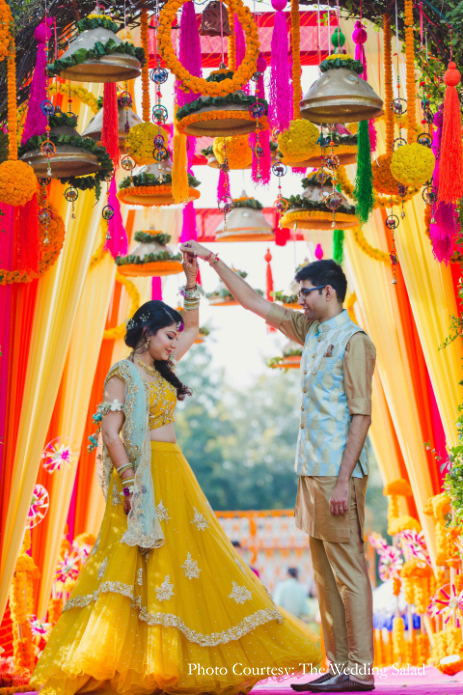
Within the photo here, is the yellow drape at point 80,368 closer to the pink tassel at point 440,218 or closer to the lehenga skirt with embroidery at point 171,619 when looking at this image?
the lehenga skirt with embroidery at point 171,619

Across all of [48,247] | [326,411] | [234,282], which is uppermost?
[48,247]

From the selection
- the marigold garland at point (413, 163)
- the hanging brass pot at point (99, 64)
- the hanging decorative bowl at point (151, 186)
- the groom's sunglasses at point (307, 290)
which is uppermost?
the hanging brass pot at point (99, 64)

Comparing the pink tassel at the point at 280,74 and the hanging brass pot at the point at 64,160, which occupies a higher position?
the pink tassel at the point at 280,74

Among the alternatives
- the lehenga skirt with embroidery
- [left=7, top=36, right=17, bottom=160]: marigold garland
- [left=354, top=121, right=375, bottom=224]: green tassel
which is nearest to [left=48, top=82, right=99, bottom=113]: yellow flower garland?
[left=7, top=36, right=17, bottom=160]: marigold garland

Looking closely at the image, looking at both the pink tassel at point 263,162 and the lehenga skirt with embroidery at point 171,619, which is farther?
the pink tassel at point 263,162

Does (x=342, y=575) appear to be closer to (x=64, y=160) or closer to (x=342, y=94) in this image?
(x=342, y=94)

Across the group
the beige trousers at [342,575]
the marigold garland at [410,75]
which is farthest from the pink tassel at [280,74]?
the beige trousers at [342,575]

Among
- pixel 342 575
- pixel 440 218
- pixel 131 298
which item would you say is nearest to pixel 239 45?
pixel 440 218

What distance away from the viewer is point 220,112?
10.8 feet

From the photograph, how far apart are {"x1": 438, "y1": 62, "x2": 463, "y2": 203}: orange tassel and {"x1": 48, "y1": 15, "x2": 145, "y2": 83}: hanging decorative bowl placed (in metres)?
1.17

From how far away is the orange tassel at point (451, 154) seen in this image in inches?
133

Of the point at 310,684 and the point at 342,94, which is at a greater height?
the point at 342,94

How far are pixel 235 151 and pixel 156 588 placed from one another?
213 cm

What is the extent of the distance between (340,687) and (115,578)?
→ 2.91 feet
